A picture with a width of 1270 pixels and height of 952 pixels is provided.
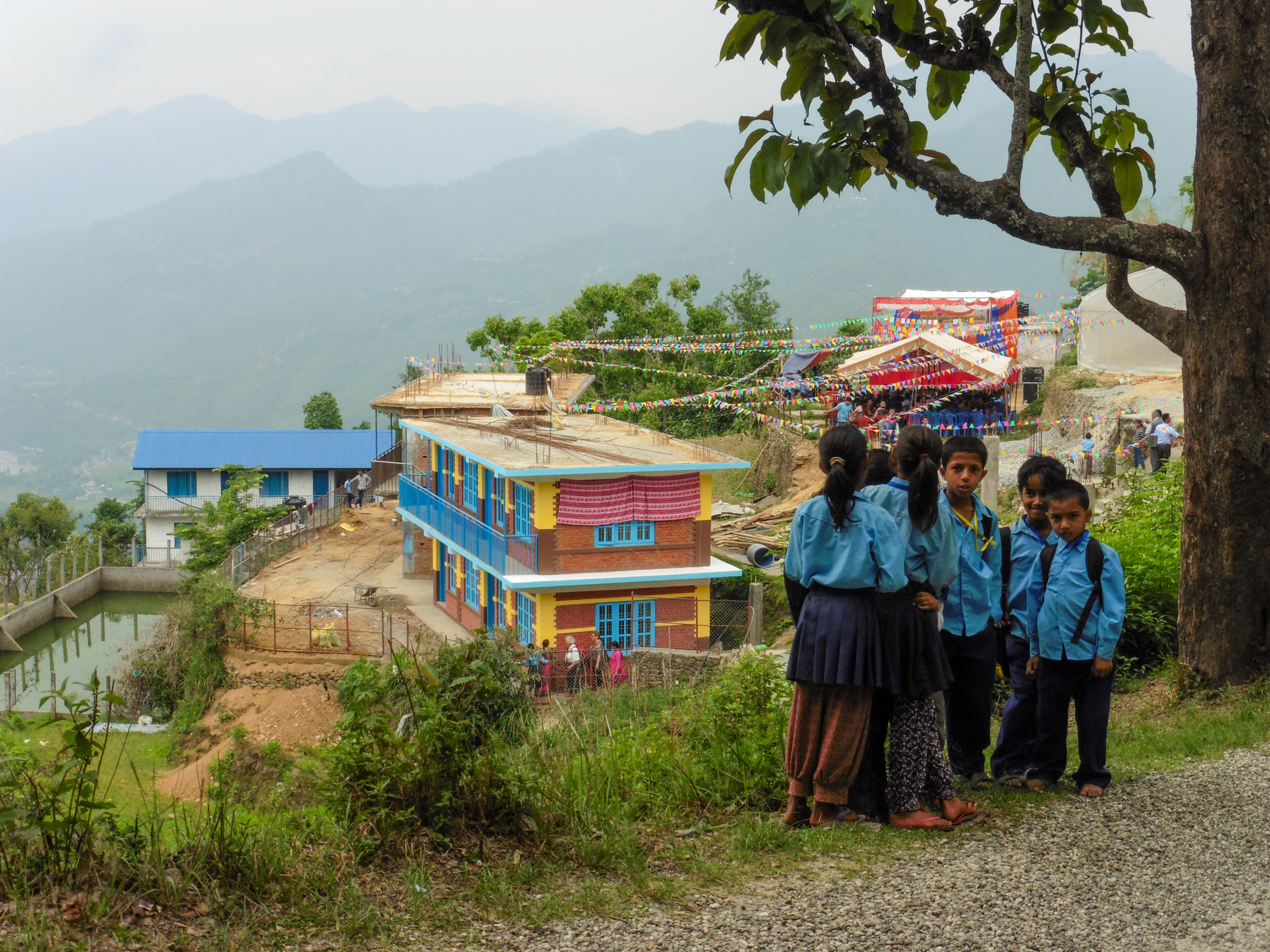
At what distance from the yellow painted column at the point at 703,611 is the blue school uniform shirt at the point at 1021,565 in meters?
14.7

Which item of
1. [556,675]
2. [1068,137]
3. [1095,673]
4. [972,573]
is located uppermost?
[1068,137]

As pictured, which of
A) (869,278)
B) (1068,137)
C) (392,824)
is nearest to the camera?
(392,824)

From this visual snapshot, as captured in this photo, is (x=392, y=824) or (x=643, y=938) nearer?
(x=643, y=938)

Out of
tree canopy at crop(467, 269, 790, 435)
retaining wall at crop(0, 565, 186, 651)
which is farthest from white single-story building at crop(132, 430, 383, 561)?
tree canopy at crop(467, 269, 790, 435)

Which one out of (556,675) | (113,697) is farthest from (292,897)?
(556,675)

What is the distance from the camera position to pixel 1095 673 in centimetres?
550

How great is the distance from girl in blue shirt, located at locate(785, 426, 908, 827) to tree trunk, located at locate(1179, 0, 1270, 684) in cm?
Result: 348

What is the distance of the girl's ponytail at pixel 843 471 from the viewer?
475 centimetres

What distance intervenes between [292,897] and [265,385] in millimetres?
192283

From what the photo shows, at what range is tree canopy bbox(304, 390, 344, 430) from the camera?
59.2 metres

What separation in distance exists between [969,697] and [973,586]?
2.00 feet

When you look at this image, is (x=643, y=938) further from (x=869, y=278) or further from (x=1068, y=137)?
(x=869, y=278)

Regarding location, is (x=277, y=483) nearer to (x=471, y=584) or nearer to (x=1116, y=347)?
(x=471, y=584)

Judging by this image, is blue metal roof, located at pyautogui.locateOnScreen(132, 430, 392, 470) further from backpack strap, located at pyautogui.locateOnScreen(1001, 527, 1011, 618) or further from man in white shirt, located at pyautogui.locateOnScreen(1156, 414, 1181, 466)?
backpack strap, located at pyautogui.locateOnScreen(1001, 527, 1011, 618)
